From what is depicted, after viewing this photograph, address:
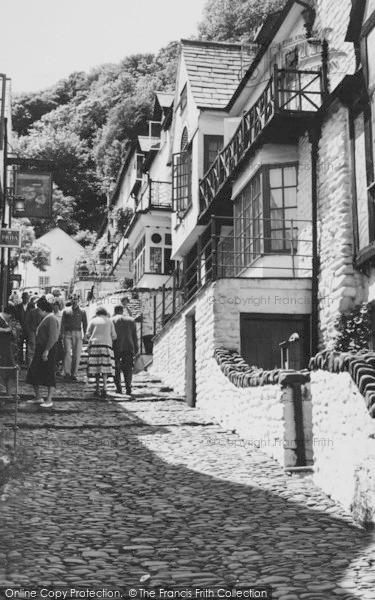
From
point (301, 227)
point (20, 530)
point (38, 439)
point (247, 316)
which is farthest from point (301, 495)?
point (301, 227)

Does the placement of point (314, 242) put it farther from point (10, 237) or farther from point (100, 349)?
point (10, 237)

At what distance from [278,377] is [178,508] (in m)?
3.10

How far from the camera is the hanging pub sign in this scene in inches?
1004

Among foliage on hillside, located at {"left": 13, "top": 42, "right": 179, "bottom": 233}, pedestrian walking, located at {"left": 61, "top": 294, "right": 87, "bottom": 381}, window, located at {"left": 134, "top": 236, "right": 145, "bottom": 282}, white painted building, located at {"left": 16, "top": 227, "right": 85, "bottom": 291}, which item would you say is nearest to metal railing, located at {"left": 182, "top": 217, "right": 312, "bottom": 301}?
pedestrian walking, located at {"left": 61, "top": 294, "right": 87, "bottom": 381}

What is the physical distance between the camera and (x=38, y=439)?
1209 centimetres

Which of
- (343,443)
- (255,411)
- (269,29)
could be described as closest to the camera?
(343,443)

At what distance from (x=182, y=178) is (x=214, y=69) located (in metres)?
3.54

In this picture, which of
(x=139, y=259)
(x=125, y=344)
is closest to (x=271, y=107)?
(x=125, y=344)

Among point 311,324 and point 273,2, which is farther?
point 273,2

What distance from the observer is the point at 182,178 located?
86.1 ft

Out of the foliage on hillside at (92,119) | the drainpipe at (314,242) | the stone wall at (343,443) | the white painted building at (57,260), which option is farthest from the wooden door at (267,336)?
the white painted building at (57,260)

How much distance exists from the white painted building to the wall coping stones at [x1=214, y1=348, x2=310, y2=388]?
2361 inches

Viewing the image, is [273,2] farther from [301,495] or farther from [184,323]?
[301,495]

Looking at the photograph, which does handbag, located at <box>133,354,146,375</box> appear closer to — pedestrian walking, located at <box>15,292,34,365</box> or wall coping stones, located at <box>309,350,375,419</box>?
pedestrian walking, located at <box>15,292,34,365</box>
